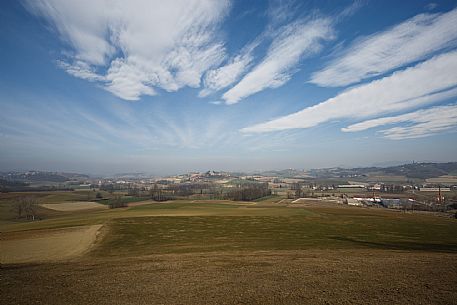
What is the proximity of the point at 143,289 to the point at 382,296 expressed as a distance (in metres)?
12.0

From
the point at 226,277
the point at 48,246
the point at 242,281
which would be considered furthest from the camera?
the point at 48,246

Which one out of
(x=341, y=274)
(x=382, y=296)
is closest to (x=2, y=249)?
(x=341, y=274)

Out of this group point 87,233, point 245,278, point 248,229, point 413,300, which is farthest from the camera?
point 248,229

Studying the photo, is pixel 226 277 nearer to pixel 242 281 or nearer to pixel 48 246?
pixel 242 281

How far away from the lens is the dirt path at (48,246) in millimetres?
25086

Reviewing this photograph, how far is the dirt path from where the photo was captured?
25086mm

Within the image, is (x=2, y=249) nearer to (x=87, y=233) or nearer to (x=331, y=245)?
(x=87, y=233)

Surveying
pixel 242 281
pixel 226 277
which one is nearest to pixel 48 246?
pixel 226 277

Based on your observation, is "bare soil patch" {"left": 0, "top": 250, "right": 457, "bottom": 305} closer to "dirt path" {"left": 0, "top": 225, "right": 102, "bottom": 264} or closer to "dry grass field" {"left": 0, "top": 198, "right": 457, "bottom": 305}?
"dry grass field" {"left": 0, "top": 198, "right": 457, "bottom": 305}

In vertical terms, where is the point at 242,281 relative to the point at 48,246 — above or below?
above

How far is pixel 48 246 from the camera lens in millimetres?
30109

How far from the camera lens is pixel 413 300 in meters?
12.1

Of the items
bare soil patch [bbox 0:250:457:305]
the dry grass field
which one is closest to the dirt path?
the dry grass field

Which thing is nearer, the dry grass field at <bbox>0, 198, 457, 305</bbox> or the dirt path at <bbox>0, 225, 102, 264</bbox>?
the dry grass field at <bbox>0, 198, 457, 305</bbox>
